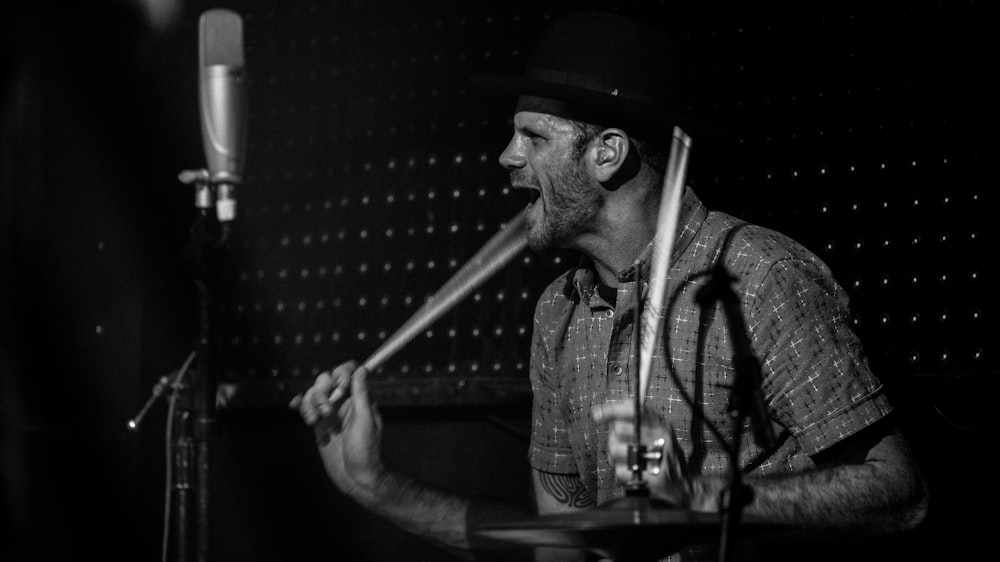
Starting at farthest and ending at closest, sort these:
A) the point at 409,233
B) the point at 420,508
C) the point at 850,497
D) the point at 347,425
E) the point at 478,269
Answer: the point at 409,233, the point at 478,269, the point at 420,508, the point at 347,425, the point at 850,497

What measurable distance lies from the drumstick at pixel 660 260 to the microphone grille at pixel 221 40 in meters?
0.97

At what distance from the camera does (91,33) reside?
140 cm

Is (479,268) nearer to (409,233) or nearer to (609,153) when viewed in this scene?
(409,233)

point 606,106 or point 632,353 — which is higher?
point 606,106

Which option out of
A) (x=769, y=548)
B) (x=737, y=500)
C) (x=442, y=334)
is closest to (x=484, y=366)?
(x=442, y=334)

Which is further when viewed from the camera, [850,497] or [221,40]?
[221,40]

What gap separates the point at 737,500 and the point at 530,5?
73.9 inches

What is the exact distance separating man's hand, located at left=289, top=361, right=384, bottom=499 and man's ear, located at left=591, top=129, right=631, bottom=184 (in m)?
0.74

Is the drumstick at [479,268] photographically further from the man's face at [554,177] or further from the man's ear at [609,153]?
the man's ear at [609,153]

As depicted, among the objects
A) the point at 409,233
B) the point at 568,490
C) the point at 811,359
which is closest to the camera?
the point at 811,359

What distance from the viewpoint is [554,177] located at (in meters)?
2.53

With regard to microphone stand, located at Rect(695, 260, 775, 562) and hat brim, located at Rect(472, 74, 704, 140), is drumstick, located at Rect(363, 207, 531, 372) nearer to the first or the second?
hat brim, located at Rect(472, 74, 704, 140)

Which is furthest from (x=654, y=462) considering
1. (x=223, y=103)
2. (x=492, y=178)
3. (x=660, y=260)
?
(x=492, y=178)

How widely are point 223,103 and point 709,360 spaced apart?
1133 mm
